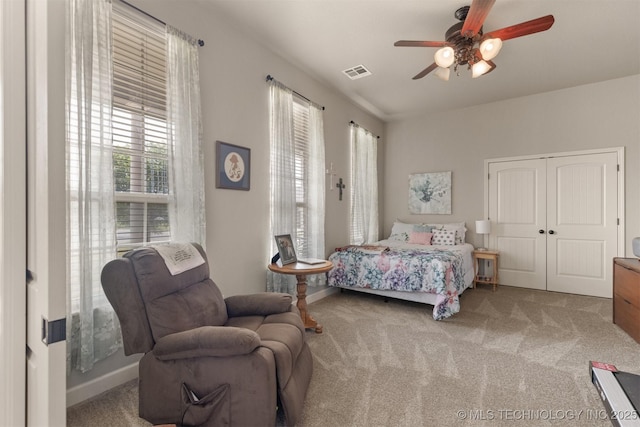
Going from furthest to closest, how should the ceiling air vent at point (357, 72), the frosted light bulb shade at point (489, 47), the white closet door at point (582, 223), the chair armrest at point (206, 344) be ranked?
1. the white closet door at point (582, 223)
2. the ceiling air vent at point (357, 72)
3. the frosted light bulb shade at point (489, 47)
4. the chair armrest at point (206, 344)

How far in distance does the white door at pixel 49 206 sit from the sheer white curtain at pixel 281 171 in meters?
2.46

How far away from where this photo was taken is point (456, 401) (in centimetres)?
184

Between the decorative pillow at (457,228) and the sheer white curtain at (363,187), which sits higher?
the sheer white curtain at (363,187)

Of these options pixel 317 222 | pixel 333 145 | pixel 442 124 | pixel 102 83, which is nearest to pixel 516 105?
pixel 442 124

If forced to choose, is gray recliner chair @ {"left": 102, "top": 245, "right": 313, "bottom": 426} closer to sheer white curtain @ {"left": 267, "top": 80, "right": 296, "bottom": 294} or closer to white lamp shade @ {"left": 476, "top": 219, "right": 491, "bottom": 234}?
sheer white curtain @ {"left": 267, "top": 80, "right": 296, "bottom": 294}

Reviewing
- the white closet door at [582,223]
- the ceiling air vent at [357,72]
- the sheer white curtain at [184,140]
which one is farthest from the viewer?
the white closet door at [582,223]

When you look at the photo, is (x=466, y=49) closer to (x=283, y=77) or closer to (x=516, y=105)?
(x=283, y=77)

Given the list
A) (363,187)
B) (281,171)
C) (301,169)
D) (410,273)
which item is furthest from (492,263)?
(281,171)

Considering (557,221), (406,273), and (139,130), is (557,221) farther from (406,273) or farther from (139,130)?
(139,130)

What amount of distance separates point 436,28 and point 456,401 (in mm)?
3102

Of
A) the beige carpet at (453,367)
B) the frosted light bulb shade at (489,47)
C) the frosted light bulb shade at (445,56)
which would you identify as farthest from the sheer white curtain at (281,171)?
the frosted light bulb shade at (489,47)

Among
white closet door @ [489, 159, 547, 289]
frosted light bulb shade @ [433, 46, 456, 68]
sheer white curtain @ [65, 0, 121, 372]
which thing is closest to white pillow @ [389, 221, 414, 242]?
white closet door @ [489, 159, 547, 289]

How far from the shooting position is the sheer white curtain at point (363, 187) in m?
4.75

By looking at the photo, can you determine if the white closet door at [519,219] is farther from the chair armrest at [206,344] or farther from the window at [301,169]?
the chair armrest at [206,344]
